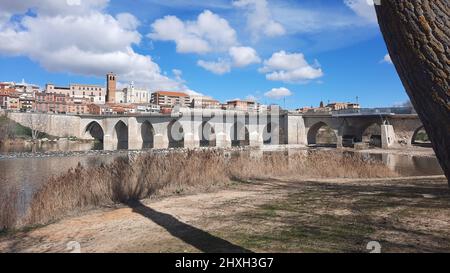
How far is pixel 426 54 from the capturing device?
1.95m

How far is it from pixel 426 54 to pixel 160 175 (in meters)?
11.0

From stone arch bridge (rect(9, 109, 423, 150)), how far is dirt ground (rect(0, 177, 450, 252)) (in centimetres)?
3933

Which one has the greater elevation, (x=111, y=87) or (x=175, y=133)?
(x=111, y=87)

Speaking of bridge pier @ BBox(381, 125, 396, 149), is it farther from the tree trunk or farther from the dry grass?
the tree trunk

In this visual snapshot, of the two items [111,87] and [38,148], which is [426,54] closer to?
[38,148]

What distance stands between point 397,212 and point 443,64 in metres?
5.78

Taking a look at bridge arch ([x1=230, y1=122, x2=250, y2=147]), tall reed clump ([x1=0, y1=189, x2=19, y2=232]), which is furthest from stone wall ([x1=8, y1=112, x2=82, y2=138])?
tall reed clump ([x1=0, y1=189, x2=19, y2=232])

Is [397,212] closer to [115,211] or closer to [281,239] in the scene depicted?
[281,239]

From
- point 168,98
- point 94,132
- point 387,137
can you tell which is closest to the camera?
point 387,137

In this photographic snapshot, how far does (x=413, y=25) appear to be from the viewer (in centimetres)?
198

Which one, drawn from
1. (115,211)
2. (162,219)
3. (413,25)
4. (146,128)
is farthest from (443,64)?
(146,128)

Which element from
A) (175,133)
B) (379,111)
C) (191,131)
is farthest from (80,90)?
(379,111)

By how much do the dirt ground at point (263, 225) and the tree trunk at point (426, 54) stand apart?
304 cm

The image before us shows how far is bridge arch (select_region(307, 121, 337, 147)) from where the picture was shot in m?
58.2
